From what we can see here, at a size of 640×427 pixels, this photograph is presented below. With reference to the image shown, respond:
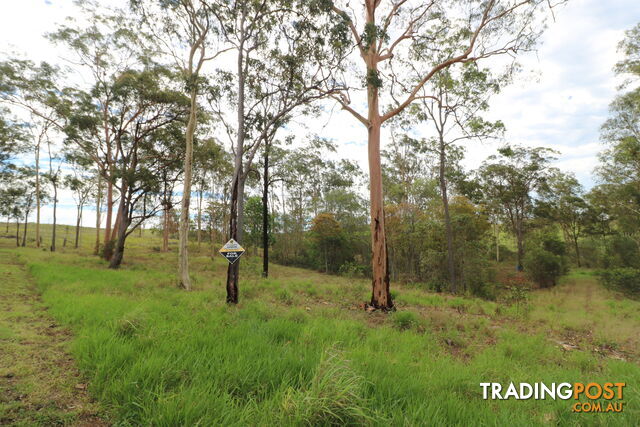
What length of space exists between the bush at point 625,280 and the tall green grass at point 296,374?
19149 millimetres

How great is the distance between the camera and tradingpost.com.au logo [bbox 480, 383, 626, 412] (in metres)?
2.81

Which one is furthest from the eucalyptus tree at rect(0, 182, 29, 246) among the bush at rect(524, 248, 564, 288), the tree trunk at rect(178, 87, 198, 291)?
the bush at rect(524, 248, 564, 288)

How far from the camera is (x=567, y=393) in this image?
3.11 metres

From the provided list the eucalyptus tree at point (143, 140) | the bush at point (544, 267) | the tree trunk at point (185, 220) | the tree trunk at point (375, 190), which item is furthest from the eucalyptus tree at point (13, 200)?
the bush at point (544, 267)

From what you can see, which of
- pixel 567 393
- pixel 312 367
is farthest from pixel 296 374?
pixel 567 393

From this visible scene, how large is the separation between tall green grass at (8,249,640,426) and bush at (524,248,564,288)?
21181 millimetres

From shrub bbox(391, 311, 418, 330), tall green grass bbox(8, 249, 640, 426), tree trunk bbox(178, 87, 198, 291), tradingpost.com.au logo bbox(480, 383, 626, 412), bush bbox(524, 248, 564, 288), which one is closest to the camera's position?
tall green grass bbox(8, 249, 640, 426)

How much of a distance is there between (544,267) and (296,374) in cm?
2728

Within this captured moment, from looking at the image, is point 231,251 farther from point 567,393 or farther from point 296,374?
point 567,393

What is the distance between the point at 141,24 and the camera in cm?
1087

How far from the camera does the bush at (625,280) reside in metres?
16.9

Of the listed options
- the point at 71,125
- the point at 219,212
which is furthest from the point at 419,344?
the point at 219,212

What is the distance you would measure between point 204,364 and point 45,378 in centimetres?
176

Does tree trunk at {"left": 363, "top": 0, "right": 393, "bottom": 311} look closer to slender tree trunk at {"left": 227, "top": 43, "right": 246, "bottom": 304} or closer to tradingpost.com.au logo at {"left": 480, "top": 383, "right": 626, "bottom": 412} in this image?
slender tree trunk at {"left": 227, "top": 43, "right": 246, "bottom": 304}
